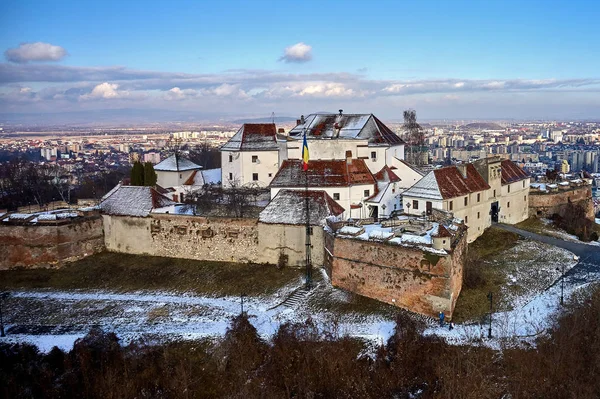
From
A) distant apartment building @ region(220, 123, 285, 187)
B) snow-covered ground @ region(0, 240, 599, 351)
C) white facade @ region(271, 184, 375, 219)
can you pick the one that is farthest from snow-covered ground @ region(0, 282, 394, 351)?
distant apartment building @ region(220, 123, 285, 187)

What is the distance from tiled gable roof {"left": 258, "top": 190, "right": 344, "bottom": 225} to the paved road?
13.6 meters

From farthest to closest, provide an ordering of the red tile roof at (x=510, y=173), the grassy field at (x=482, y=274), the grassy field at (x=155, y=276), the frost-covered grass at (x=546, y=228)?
the red tile roof at (x=510, y=173)
the frost-covered grass at (x=546, y=228)
the grassy field at (x=155, y=276)
the grassy field at (x=482, y=274)

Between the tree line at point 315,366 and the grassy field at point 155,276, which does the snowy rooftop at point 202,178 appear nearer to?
the grassy field at point 155,276

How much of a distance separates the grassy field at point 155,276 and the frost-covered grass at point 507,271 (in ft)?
32.2

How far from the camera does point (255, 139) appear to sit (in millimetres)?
44688

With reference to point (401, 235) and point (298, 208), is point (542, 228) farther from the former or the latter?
point (298, 208)

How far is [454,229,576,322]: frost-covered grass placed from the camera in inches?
1036

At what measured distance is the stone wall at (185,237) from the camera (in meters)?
33.3

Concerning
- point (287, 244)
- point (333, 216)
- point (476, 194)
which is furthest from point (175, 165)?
point (476, 194)

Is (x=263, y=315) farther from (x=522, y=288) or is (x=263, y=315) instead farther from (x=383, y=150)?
(x=383, y=150)

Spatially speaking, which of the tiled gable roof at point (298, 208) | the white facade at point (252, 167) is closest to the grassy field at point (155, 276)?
the tiled gable roof at point (298, 208)

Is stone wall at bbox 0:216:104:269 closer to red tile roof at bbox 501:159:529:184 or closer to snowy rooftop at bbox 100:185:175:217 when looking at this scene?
snowy rooftop at bbox 100:185:175:217

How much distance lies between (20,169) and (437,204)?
61.6 m

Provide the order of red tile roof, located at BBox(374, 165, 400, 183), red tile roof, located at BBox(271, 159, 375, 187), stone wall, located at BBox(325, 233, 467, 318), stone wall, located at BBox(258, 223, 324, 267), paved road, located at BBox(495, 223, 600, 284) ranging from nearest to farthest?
stone wall, located at BBox(325, 233, 467, 318) < paved road, located at BBox(495, 223, 600, 284) < stone wall, located at BBox(258, 223, 324, 267) < red tile roof, located at BBox(271, 159, 375, 187) < red tile roof, located at BBox(374, 165, 400, 183)
